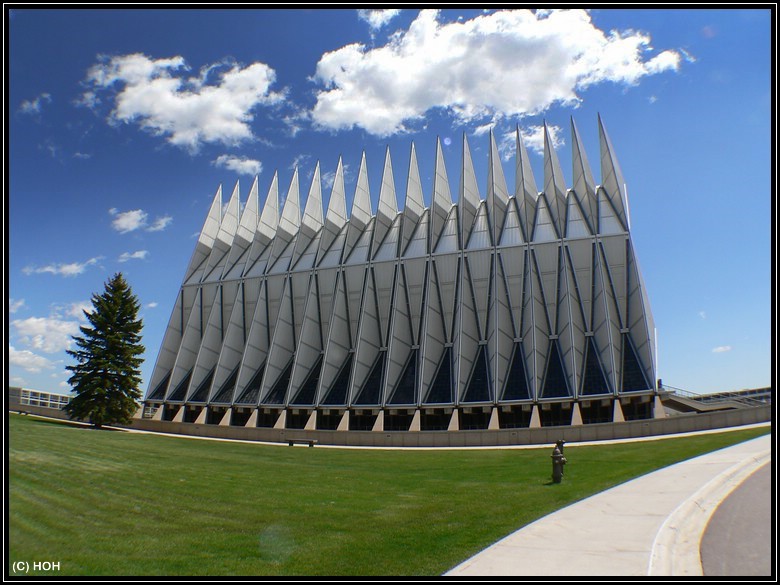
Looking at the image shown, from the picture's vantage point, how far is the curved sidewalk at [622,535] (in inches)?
240

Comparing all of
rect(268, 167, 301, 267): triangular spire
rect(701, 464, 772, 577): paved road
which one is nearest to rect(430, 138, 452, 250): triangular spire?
rect(268, 167, 301, 267): triangular spire

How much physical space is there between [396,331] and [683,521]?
1421 inches

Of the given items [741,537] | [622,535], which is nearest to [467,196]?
[622,535]

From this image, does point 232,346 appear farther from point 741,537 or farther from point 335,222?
point 741,537

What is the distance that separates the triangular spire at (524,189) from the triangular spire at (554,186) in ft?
4.55

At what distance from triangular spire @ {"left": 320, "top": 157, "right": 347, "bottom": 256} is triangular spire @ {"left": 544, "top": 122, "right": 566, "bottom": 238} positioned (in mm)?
21849

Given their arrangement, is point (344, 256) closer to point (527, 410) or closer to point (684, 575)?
point (527, 410)

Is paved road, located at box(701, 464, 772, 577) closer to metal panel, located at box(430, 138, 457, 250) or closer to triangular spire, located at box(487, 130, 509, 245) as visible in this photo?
triangular spire, located at box(487, 130, 509, 245)

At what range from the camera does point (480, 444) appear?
93.5ft

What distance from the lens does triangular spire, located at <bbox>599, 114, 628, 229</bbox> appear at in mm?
42375

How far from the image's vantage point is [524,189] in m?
45.4

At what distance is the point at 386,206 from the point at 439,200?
6.08 m

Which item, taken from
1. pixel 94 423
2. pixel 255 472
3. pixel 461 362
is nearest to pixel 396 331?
pixel 461 362

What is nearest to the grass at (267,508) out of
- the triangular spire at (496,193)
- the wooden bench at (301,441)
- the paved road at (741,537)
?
the paved road at (741,537)
